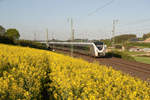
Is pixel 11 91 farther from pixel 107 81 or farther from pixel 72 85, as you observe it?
pixel 107 81

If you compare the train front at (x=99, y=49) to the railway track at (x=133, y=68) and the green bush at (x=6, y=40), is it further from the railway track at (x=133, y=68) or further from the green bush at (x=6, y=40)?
the green bush at (x=6, y=40)

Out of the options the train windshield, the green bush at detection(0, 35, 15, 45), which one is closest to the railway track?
the train windshield

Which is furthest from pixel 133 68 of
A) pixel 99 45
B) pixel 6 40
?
pixel 6 40

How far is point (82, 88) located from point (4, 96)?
1.88m

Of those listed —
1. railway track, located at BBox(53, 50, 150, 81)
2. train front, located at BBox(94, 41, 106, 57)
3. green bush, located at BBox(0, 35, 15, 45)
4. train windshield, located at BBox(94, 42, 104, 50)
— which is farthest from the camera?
green bush, located at BBox(0, 35, 15, 45)

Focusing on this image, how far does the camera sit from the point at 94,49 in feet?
Result: 81.0

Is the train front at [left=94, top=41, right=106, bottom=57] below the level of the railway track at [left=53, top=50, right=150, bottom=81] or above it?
above

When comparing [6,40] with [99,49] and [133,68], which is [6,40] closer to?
[99,49]

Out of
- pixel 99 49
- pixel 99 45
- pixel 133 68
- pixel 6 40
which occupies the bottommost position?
pixel 133 68

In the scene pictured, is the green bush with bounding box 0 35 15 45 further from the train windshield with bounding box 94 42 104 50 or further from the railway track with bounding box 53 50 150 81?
the railway track with bounding box 53 50 150 81

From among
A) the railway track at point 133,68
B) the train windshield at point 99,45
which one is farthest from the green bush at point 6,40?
the railway track at point 133,68

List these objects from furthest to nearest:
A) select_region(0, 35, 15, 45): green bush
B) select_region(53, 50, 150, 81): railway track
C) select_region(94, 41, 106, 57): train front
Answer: select_region(0, 35, 15, 45): green bush, select_region(94, 41, 106, 57): train front, select_region(53, 50, 150, 81): railway track

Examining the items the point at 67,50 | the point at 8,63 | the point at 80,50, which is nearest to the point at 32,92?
the point at 8,63

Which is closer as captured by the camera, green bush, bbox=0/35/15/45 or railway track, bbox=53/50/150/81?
railway track, bbox=53/50/150/81
